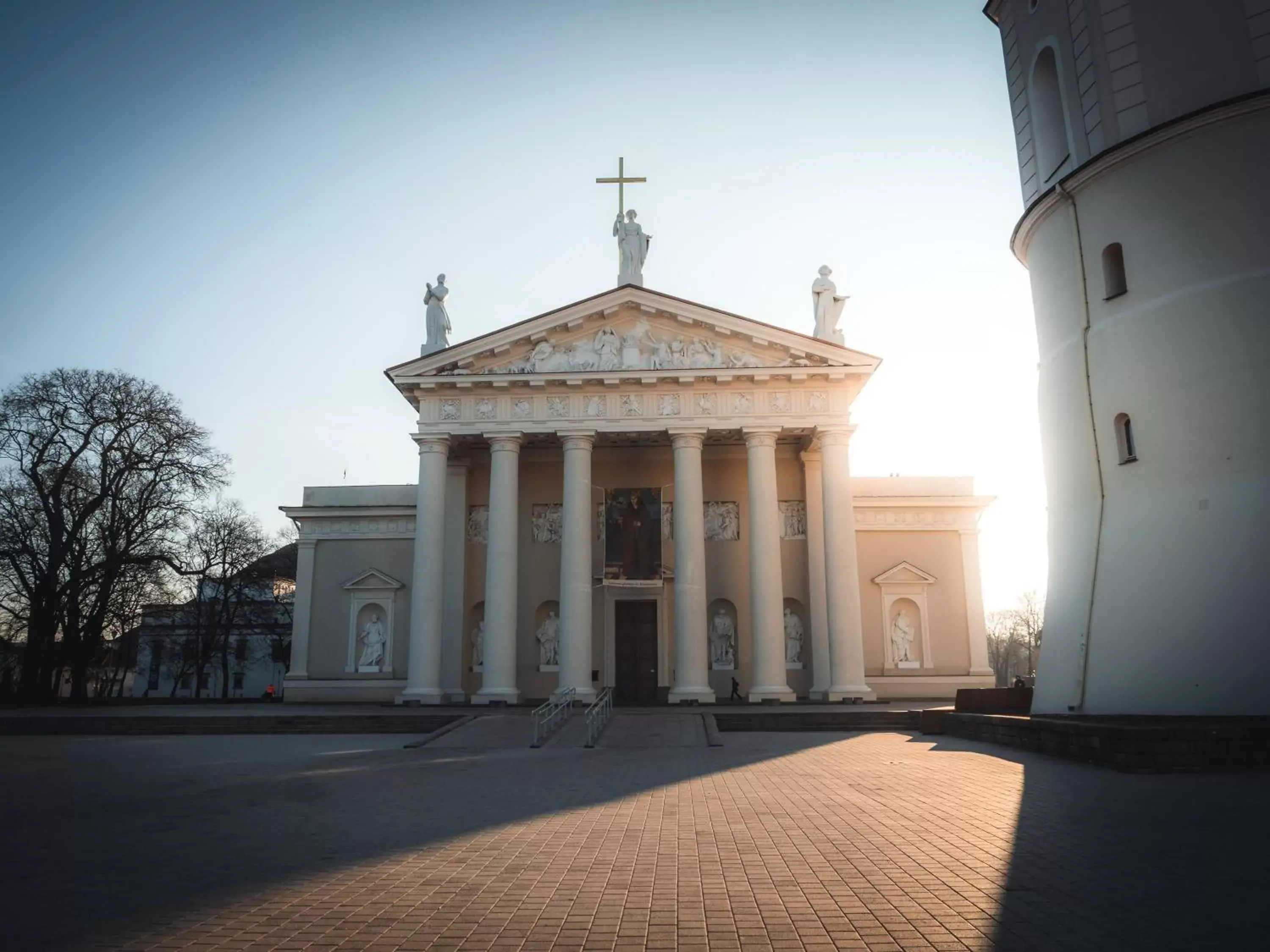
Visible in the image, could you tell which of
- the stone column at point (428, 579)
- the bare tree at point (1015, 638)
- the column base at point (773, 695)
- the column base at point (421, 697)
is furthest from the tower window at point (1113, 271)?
the bare tree at point (1015, 638)

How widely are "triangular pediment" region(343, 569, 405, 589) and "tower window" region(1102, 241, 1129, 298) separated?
2456cm

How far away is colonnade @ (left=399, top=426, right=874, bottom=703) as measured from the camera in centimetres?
2664

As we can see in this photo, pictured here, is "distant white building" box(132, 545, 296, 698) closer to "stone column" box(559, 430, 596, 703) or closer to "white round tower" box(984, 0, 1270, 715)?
"stone column" box(559, 430, 596, 703)

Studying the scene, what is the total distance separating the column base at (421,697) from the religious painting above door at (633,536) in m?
6.20

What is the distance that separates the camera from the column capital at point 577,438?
28125 mm

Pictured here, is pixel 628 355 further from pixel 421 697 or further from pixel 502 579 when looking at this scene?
pixel 421 697

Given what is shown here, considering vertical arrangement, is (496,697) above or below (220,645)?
below

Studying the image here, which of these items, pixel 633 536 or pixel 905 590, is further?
pixel 905 590

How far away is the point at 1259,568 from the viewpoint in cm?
1369

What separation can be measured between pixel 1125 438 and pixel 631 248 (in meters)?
17.9

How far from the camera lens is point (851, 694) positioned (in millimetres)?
26266

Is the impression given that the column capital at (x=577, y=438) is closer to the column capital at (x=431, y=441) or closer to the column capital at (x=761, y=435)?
the column capital at (x=431, y=441)

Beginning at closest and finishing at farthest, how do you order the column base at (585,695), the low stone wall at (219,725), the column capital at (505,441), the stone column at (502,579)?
the low stone wall at (219,725) < the column base at (585,695) < the stone column at (502,579) < the column capital at (505,441)

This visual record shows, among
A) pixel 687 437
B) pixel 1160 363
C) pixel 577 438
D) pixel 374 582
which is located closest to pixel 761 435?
pixel 687 437
